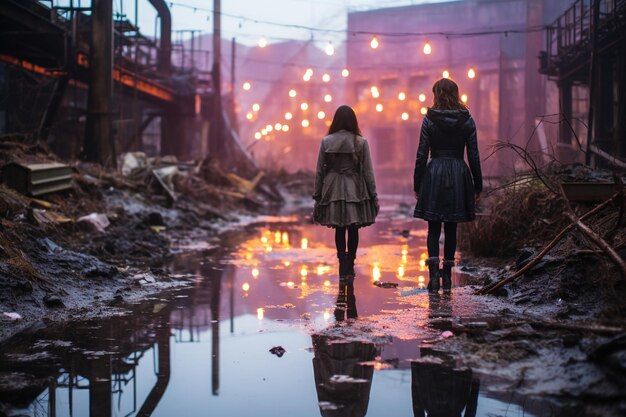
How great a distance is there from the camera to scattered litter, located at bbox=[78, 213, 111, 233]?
10914 millimetres

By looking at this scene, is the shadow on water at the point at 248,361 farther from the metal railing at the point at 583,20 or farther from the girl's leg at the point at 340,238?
the metal railing at the point at 583,20

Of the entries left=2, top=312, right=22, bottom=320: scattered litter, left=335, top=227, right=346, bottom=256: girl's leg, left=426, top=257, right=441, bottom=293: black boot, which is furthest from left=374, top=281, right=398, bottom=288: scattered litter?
left=2, top=312, right=22, bottom=320: scattered litter

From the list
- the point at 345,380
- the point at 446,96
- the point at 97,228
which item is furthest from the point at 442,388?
the point at 97,228

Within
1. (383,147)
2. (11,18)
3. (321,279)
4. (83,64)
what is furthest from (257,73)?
(321,279)

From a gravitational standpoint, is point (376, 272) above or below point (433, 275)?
below

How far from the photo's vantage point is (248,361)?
14.6 ft

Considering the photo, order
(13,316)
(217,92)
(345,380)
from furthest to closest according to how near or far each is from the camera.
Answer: (217,92)
(13,316)
(345,380)

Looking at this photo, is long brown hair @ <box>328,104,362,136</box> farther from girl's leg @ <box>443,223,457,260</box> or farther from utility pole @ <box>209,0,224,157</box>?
utility pole @ <box>209,0,224,157</box>

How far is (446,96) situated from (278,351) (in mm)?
3629

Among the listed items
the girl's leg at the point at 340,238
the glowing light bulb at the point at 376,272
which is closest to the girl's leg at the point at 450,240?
the glowing light bulb at the point at 376,272

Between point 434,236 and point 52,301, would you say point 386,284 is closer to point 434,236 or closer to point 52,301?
point 434,236

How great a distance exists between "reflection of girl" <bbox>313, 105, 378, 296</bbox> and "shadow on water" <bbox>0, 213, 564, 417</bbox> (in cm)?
101

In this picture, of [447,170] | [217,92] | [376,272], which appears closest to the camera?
[447,170]

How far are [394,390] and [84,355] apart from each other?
1901mm
